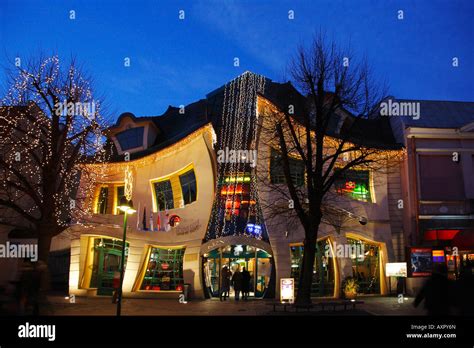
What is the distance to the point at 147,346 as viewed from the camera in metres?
8.57

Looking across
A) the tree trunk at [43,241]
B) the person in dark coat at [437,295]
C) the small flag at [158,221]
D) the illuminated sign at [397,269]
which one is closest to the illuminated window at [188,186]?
the small flag at [158,221]

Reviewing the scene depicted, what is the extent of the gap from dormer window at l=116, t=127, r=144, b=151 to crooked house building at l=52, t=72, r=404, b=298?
64cm

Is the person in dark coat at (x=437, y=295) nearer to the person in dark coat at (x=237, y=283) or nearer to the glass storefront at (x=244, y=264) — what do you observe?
the person in dark coat at (x=237, y=283)

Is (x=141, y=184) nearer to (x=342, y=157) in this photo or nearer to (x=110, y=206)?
(x=110, y=206)

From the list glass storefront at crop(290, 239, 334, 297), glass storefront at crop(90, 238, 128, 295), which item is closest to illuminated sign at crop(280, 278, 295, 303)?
glass storefront at crop(290, 239, 334, 297)

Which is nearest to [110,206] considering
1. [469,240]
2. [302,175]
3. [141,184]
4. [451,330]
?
[141,184]

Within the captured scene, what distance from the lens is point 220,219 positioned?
2277 centimetres

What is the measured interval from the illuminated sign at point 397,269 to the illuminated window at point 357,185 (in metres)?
4.14

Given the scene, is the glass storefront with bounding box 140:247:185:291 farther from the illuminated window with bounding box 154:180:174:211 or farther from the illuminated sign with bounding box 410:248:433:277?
the illuminated sign with bounding box 410:248:433:277

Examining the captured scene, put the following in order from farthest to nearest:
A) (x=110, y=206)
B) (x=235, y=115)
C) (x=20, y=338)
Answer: (x=110, y=206) → (x=235, y=115) → (x=20, y=338)

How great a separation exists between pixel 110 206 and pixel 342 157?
47.5 ft

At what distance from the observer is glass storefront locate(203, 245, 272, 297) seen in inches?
875

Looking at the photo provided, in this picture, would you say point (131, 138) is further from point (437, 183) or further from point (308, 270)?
point (437, 183)

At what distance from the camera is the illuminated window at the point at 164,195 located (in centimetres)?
2610
